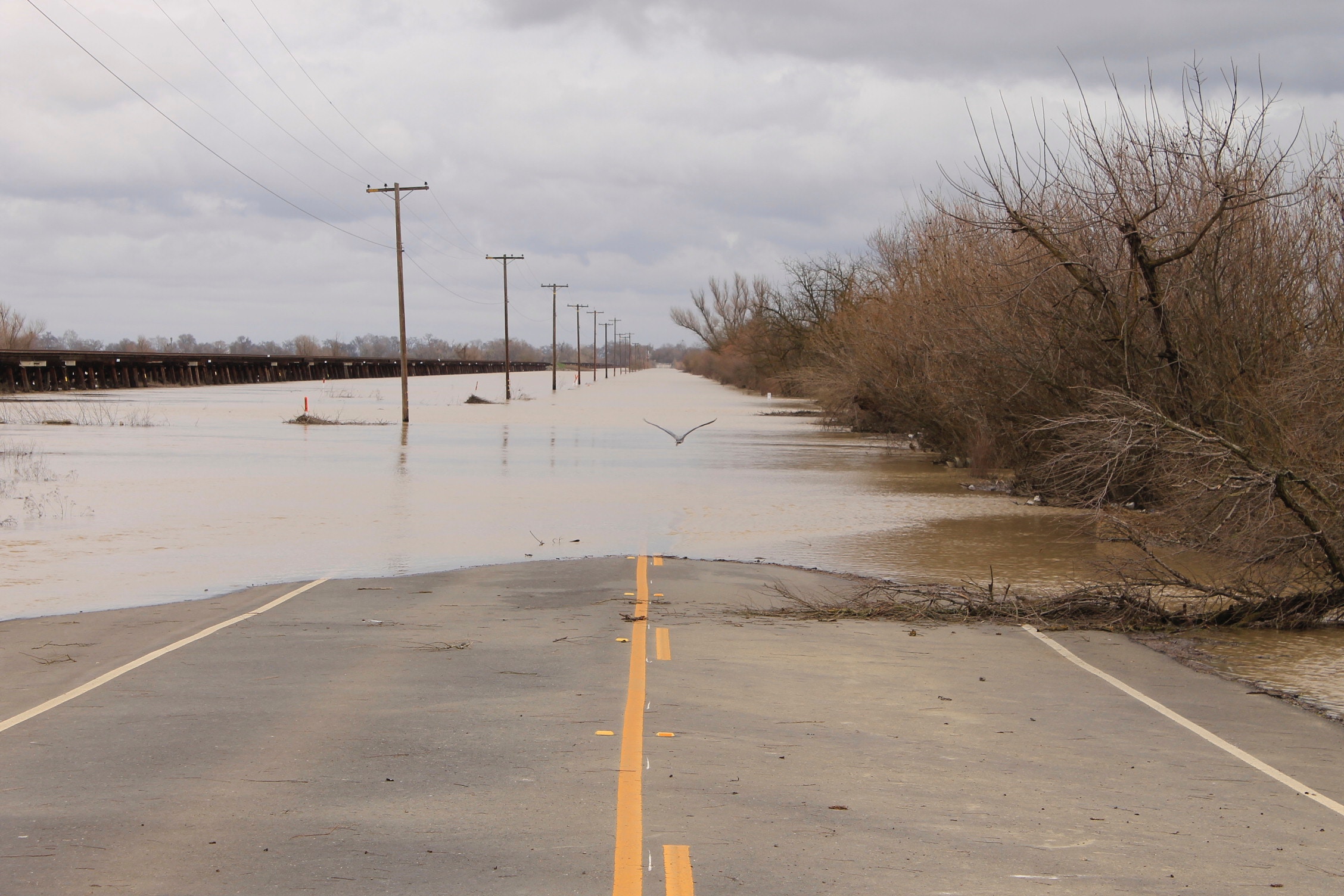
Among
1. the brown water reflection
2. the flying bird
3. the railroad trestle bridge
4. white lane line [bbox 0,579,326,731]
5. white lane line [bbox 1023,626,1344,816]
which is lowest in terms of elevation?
the brown water reflection

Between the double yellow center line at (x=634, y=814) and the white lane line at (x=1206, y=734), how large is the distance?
3.28 m

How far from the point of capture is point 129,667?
8945mm

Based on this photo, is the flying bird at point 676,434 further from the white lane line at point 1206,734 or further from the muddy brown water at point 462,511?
the white lane line at point 1206,734

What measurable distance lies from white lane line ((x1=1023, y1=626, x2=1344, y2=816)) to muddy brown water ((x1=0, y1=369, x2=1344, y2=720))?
136 cm

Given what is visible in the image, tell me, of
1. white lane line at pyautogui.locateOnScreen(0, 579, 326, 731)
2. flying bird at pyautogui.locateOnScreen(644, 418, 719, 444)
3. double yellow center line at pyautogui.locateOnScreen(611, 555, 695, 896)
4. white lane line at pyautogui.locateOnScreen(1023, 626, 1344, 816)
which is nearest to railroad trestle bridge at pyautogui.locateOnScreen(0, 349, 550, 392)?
flying bird at pyautogui.locateOnScreen(644, 418, 719, 444)

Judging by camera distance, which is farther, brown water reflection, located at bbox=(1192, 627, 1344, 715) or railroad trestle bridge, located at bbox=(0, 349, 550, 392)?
railroad trestle bridge, located at bbox=(0, 349, 550, 392)

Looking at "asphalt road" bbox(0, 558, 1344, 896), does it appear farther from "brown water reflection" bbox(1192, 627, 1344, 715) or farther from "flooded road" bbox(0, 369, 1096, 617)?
"flooded road" bbox(0, 369, 1096, 617)

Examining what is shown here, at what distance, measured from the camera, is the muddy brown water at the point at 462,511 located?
48.1 feet

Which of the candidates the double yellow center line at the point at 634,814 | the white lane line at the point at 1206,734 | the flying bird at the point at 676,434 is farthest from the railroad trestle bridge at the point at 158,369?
the white lane line at the point at 1206,734

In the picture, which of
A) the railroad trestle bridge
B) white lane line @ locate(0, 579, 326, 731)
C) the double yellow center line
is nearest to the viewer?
the double yellow center line

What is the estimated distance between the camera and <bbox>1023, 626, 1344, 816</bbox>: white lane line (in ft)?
20.4

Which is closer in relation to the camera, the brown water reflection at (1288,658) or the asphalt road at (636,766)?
the asphalt road at (636,766)

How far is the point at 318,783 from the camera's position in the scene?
20.0 ft

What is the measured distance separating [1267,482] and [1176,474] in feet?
7.60
